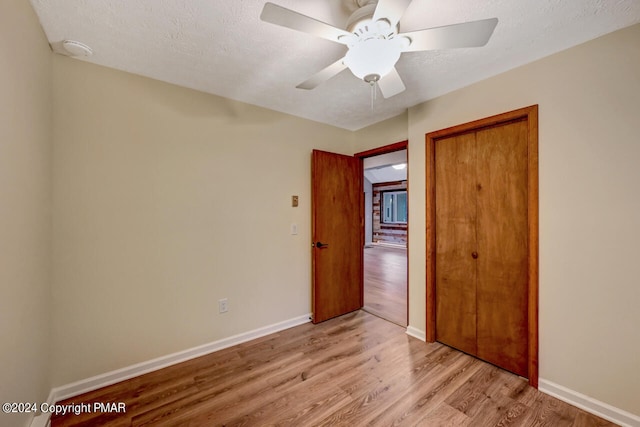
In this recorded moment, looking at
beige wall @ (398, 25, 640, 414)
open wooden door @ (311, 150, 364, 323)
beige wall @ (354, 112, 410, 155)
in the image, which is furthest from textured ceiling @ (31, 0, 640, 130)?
open wooden door @ (311, 150, 364, 323)

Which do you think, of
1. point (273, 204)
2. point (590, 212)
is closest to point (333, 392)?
point (273, 204)

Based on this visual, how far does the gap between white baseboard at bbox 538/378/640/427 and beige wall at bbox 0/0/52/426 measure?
10.3 feet

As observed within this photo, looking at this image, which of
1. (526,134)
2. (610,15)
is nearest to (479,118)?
(526,134)

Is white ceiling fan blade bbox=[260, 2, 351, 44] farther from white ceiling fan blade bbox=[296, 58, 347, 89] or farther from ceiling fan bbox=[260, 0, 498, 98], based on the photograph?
white ceiling fan blade bbox=[296, 58, 347, 89]

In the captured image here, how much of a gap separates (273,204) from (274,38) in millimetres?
1571

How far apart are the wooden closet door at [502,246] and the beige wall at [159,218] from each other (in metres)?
1.88

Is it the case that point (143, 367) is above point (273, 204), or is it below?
below

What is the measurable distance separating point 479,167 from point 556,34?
97cm

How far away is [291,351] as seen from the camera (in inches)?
94.0

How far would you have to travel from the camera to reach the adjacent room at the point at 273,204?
139 cm

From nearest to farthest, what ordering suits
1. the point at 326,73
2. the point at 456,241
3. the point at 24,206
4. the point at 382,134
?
the point at 24,206
the point at 326,73
the point at 456,241
the point at 382,134

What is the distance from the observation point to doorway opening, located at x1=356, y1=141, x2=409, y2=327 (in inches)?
139

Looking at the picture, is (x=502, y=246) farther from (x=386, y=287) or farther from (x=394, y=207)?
(x=394, y=207)

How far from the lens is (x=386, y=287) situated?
4402mm
